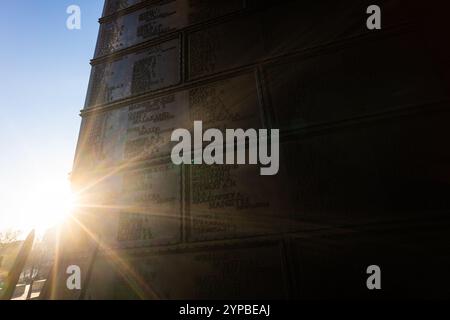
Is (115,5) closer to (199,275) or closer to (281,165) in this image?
(281,165)

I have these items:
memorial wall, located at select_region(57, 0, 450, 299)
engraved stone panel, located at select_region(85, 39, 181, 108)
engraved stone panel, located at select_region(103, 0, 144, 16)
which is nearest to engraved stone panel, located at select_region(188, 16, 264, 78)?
memorial wall, located at select_region(57, 0, 450, 299)

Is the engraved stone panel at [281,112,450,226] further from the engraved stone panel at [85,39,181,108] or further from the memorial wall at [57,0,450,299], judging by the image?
the engraved stone panel at [85,39,181,108]

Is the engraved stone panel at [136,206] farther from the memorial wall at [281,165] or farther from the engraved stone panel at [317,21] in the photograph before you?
the engraved stone panel at [317,21]

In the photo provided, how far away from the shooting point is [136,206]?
3262 mm

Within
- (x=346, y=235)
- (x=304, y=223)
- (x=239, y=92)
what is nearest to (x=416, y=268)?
(x=346, y=235)

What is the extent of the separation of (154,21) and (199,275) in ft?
13.3

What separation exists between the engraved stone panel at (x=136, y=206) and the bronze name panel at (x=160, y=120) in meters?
0.27

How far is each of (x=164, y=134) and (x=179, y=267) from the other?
1.69m

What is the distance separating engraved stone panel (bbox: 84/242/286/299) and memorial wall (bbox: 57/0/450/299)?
13 millimetres

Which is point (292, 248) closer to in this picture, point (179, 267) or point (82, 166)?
point (179, 267)

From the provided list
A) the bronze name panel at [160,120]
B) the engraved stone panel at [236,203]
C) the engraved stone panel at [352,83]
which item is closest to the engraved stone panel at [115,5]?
the bronze name panel at [160,120]

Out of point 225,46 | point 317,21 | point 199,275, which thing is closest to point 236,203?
point 199,275

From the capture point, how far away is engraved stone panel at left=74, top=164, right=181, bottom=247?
10.00 feet

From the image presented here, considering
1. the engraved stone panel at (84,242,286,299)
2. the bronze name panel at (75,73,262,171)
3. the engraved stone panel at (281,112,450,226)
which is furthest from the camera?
the bronze name panel at (75,73,262,171)
